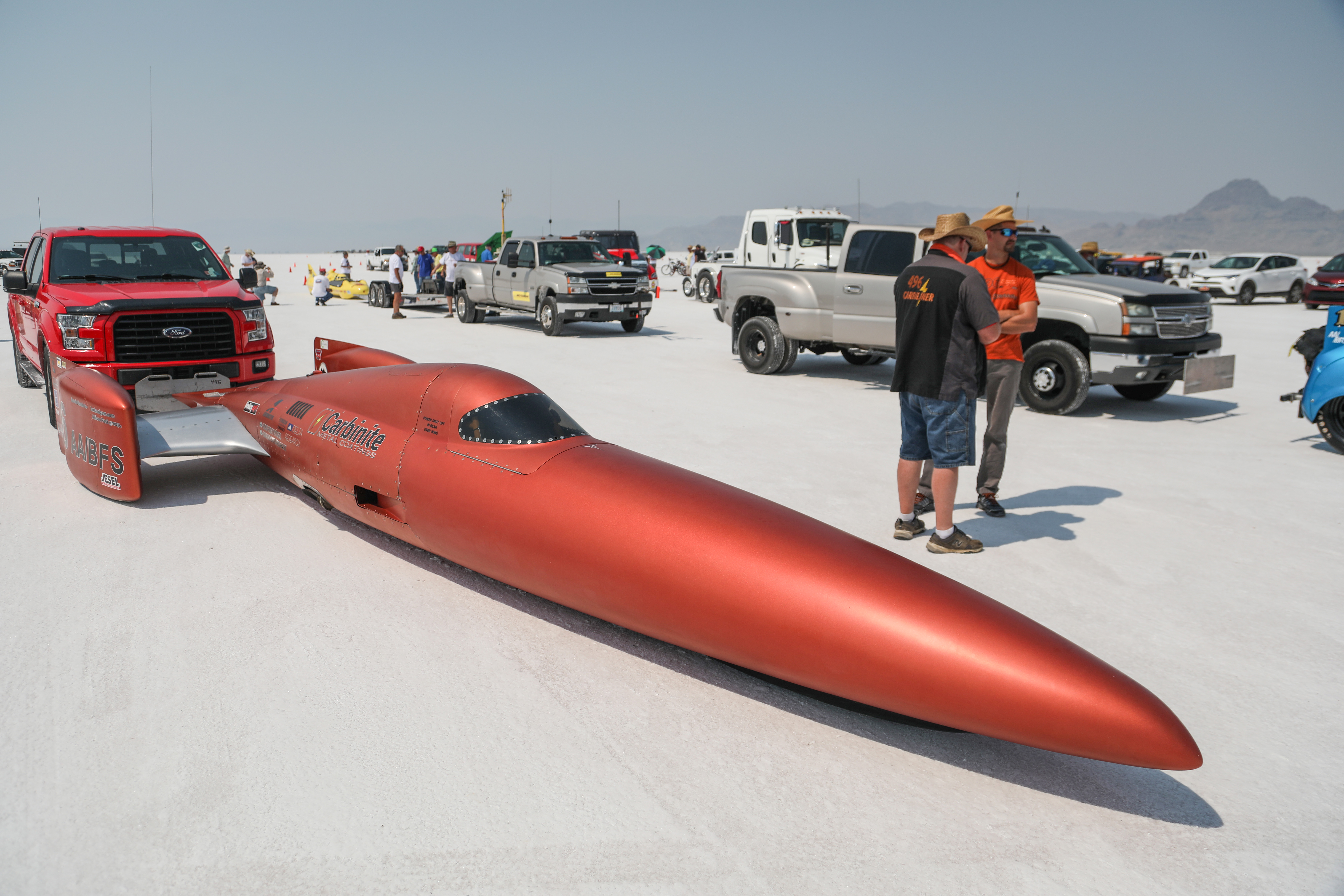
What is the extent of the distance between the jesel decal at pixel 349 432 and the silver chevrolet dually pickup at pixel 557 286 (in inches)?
499

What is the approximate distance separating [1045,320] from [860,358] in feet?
13.8

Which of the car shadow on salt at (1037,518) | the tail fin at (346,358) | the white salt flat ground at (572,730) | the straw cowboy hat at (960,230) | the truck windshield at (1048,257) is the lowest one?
the white salt flat ground at (572,730)

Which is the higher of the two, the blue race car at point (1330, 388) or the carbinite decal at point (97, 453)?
the blue race car at point (1330, 388)

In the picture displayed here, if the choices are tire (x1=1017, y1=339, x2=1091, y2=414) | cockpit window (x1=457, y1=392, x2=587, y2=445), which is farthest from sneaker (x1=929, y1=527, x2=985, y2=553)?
tire (x1=1017, y1=339, x2=1091, y2=414)

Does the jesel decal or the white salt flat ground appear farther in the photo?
the jesel decal

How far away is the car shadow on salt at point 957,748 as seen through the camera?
3.15m

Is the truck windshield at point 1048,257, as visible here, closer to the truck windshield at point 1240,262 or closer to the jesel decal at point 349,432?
the jesel decal at point 349,432

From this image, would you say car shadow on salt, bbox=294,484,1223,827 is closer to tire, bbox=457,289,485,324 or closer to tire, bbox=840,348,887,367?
tire, bbox=840,348,887,367

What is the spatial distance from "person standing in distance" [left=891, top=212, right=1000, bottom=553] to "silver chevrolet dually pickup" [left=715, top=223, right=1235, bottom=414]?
3181 mm

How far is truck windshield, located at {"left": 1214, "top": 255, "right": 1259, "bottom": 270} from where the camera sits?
31.8 meters

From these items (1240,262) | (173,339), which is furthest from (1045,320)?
(1240,262)

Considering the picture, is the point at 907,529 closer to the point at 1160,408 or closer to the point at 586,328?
the point at 1160,408

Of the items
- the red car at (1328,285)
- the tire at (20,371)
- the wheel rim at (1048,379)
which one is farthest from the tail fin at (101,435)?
the red car at (1328,285)

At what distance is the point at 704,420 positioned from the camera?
382 inches
